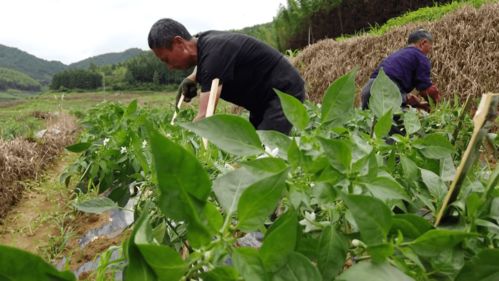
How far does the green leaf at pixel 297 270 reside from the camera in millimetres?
380

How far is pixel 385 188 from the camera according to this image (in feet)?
1.57

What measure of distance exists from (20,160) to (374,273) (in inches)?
230

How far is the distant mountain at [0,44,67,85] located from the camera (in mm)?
87081

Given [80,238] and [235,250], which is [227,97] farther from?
[235,250]

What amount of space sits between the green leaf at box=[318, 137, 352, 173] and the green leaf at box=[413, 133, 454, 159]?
0.64 ft

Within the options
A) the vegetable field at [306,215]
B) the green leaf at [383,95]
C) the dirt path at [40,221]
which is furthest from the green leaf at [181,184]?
the dirt path at [40,221]

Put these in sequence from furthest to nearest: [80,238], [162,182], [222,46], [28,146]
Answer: [28,146], [80,238], [222,46], [162,182]

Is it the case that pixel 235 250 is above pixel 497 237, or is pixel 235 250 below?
above

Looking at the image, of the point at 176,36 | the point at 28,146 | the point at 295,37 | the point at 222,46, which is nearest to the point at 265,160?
the point at 222,46

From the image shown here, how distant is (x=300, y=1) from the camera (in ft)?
50.4

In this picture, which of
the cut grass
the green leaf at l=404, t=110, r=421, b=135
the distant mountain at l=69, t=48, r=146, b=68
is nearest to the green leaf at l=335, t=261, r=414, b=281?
the green leaf at l=404, t=110, r=421, b=135

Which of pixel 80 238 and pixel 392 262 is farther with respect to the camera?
pixel 80 238

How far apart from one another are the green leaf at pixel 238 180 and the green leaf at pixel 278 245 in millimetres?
51

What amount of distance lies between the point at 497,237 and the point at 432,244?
137 millimetres
